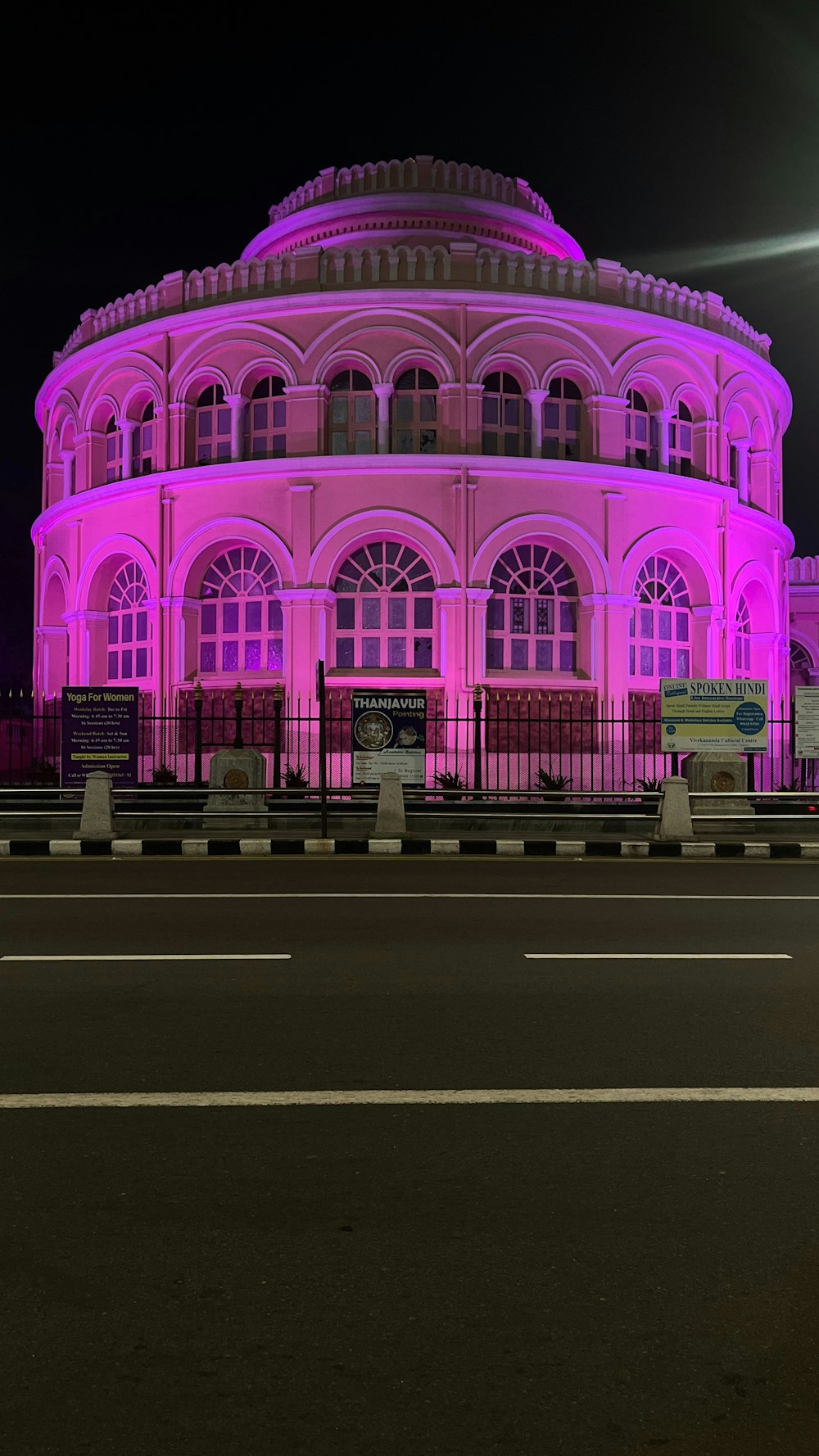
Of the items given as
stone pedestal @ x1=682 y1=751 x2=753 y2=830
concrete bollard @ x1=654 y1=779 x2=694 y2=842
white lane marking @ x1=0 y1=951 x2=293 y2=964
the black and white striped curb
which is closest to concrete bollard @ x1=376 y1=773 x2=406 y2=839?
the black and white striped curb

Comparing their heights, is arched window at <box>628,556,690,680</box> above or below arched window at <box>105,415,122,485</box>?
below

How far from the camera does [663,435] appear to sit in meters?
31.1

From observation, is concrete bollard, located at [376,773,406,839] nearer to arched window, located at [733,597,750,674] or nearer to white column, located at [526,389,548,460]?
white column, located at [526,389,548,460]

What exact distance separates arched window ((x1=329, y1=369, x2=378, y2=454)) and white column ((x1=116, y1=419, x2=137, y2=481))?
234 inches

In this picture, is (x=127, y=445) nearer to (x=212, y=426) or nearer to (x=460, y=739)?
(x=212, y=426)

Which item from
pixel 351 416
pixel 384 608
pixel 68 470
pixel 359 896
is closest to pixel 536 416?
pixel 351 416

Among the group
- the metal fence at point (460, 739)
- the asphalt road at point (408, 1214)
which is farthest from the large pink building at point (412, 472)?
the asphalt road at point (408, 1214)

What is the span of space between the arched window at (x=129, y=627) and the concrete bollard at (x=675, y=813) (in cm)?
1795

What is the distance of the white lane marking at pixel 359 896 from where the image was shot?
10.3 metres

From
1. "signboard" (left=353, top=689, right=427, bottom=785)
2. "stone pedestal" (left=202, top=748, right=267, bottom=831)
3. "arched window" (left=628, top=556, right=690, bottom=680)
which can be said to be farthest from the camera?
"arched window" (left=628, top=556, right=690, bottom=680)

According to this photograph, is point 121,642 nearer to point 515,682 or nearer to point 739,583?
point 515,682

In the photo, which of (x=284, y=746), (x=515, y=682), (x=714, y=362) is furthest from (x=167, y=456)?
(x=714, y=362)

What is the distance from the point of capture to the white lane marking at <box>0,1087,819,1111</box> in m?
4.60

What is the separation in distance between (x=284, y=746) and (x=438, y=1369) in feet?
A: 80.2
